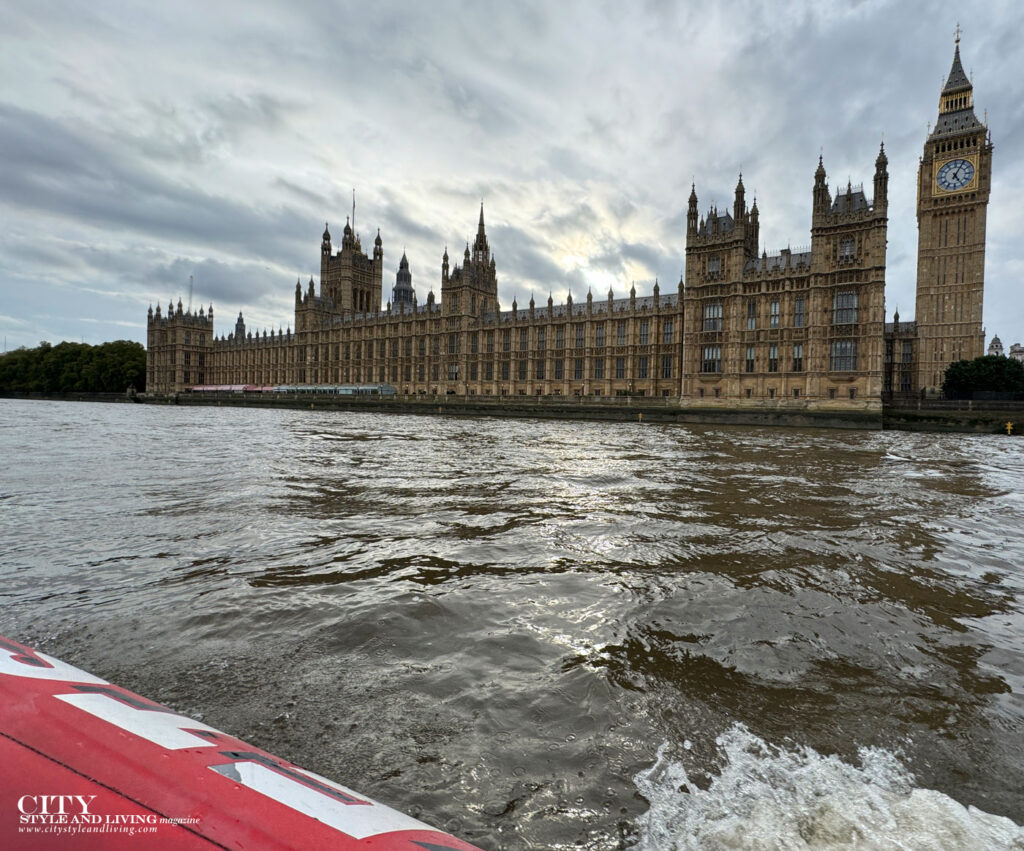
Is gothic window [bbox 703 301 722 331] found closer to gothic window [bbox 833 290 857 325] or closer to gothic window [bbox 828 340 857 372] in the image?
gothic window [bbox 833 290 857 325]

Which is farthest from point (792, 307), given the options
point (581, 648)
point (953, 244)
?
point (581, 648)

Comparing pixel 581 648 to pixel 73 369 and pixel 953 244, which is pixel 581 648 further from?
pixel 73 369

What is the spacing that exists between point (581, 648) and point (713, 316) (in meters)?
56.5

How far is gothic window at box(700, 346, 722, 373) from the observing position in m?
54.5

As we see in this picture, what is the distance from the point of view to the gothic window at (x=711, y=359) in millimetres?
54531

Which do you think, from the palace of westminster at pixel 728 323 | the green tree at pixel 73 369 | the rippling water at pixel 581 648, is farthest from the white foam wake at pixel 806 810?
the green tree at pixel 73 369

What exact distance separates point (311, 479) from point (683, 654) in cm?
983

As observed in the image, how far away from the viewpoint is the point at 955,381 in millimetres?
55594

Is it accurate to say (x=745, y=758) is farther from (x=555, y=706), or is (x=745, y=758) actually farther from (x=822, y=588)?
(x=822, y=588)

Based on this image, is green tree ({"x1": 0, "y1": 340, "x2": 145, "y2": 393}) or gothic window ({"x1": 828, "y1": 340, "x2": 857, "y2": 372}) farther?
green tree ({"x1": 0, "y1": 340, "x2": 145, "y2": 393})

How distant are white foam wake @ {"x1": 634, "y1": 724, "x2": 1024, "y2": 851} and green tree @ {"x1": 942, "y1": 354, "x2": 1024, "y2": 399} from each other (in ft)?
210

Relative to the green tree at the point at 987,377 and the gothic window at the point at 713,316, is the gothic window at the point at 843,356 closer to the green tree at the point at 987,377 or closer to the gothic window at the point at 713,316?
the gothic window at the point at 713,316

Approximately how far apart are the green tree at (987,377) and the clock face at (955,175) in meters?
28.9

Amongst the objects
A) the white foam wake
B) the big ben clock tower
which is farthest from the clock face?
the white foam wake
